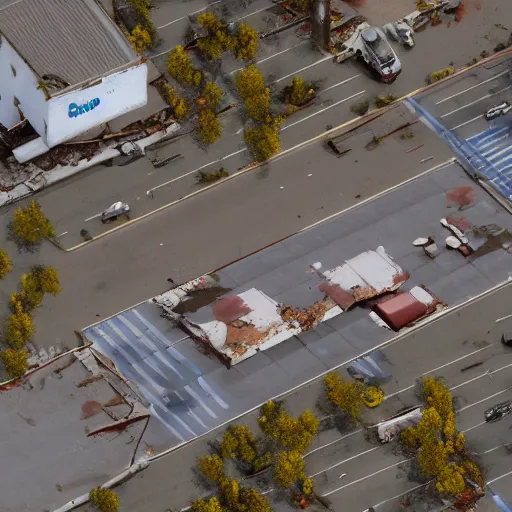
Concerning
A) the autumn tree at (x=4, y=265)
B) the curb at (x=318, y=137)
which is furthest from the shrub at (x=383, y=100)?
the autumn tree at (x=4, y=265)

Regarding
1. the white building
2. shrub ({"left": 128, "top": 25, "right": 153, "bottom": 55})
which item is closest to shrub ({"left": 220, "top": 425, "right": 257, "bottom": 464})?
the white building

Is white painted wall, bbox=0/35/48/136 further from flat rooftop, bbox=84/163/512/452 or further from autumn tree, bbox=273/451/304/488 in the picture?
autumn tree, bbox=273/451/304/488

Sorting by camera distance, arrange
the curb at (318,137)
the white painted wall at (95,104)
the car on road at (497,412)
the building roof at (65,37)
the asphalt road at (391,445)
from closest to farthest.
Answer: the asphalt road at (391,445), the car on road at (497,412), the white painted wall at (95,104), the building roof at (65,37), the curb at (318,137)

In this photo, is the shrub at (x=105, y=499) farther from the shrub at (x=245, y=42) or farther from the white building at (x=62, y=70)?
the shrub at (x=245, y=42)

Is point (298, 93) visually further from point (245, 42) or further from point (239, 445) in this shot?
point (239, 445)

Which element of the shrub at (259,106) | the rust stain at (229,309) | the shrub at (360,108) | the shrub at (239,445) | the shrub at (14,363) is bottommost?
the shrub at (239,445)

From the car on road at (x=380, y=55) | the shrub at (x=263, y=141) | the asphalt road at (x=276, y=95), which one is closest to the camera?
the asphalt road at (x=276, y=95)

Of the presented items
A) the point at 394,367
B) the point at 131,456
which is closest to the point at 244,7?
the point at 394,367
